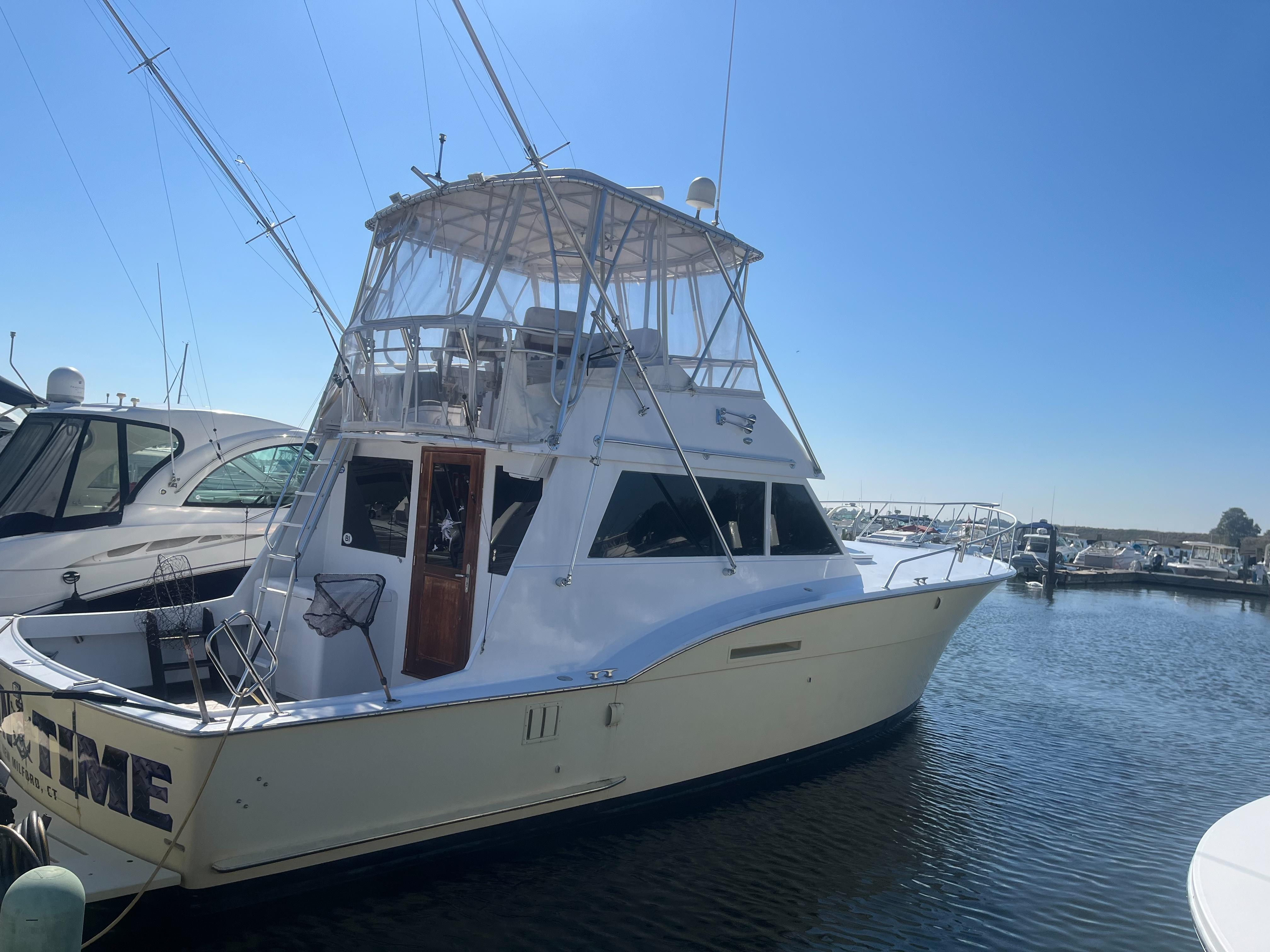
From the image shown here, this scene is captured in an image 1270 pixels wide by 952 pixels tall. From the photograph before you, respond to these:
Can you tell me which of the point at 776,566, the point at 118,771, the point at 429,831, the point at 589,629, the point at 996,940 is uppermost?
the point at 776,566

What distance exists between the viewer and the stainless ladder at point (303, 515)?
592cm

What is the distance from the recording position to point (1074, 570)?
33.7 m

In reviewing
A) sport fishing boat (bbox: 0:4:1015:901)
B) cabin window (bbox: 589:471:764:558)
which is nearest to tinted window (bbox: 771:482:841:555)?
sport fishing boat (bbox: 0:4:1015:901)

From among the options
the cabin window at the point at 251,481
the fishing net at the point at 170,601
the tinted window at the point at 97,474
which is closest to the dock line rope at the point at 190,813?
the fishing net at the point at 170,601

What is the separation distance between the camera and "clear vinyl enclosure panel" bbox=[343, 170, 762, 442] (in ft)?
16.8

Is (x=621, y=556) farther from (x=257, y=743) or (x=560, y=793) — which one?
(x=257, y=743)

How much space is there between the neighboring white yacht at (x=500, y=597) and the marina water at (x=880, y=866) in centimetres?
31

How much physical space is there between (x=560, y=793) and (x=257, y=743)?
6.32 ft

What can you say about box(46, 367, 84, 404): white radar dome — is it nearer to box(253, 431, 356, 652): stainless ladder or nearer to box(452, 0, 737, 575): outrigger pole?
box(253, 431, 356, 652): stainless ladder

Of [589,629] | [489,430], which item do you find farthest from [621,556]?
[489,430]

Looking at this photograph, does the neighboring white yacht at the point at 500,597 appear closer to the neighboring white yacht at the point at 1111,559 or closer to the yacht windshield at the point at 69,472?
the yacht windshield at the point at 69,472

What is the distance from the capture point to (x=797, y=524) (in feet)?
22.7

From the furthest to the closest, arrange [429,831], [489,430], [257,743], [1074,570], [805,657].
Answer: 1. [1074,570]
2. [805,657]
3. [489,430]
4. [429,831]
5. [257,743]

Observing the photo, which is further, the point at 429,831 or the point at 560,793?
the point at 560,793
